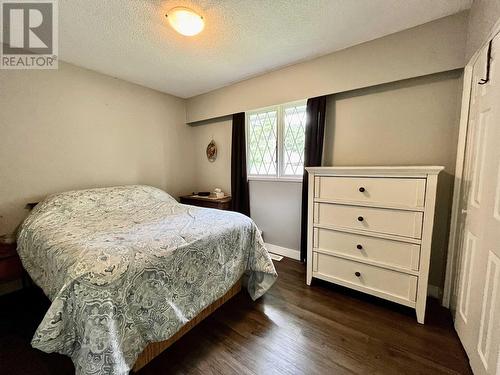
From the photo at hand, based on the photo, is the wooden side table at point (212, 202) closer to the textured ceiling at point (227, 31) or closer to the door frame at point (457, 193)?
the textured ceiling at point (227, 31)

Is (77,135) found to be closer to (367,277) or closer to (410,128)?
(367,277)

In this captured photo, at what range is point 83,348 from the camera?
3.04 ft

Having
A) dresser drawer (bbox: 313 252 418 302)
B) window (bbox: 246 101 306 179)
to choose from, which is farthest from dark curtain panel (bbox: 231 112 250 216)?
dresser drawer (bbox: 313 252 418 302)

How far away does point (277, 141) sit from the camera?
2.83 m

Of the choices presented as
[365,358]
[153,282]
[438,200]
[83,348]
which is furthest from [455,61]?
[83,348]

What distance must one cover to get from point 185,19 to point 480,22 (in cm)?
202

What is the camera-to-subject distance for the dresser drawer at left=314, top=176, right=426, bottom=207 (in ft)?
5.07

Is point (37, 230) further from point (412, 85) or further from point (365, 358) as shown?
point (412, 85)

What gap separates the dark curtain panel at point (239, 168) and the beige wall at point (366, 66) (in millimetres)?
246

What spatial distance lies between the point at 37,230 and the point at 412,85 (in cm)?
344

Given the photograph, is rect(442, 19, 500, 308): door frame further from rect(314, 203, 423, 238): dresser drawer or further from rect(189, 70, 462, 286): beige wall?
rect(314, 203, 423, 238): dresser drawer

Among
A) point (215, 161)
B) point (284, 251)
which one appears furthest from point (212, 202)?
point (284, 251)

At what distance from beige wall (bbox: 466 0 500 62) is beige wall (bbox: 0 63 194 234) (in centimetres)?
345

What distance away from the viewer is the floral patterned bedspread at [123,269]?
0.97 metres
